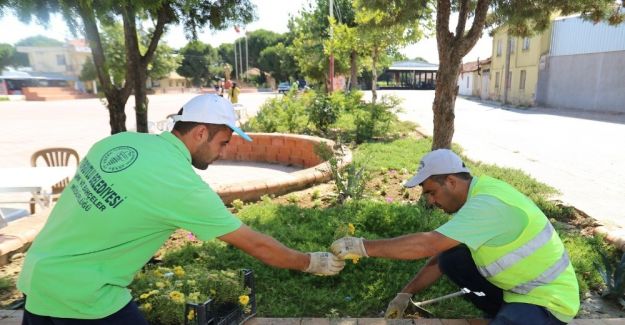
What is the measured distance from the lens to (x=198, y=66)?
2847 inches

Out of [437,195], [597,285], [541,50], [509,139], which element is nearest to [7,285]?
[437,195]

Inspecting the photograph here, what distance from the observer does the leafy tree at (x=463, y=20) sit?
16.2 feet

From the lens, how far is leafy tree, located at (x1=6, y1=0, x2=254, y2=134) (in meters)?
3.04

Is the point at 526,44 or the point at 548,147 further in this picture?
the point at 526,44

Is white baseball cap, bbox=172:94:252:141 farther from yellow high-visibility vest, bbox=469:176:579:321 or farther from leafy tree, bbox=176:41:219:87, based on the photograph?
leafy tree, bbox=176:41:219:87

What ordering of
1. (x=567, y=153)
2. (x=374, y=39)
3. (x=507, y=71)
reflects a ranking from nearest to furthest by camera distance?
(x=567, y=153)
(x=374, y=39)
(x=507, y=71)

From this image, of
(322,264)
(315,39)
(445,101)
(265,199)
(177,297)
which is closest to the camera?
(177,297)

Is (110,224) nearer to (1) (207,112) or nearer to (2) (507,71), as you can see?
(1) (207,112)

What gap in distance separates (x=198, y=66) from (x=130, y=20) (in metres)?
72.3

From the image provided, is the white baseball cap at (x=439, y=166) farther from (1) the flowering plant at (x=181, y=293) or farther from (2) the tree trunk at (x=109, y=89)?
(2) the tree trunk at (x=109, y=89)

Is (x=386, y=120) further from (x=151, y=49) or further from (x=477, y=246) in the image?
(x=477, y=246)

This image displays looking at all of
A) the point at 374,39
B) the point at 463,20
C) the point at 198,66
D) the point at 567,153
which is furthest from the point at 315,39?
the point at 198,66

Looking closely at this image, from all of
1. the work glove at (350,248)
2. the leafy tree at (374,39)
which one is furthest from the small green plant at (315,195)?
the leafy tree at (374,39)

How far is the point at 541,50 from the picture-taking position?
86.7ft
